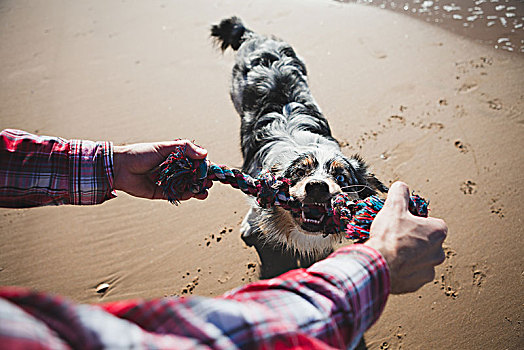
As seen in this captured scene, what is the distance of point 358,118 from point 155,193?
10.0 feet

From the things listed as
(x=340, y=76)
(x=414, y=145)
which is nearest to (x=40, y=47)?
(x=340, y=76)

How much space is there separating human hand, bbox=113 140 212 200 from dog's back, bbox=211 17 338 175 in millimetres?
919

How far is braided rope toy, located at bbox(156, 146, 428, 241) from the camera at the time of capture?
5.96 ft

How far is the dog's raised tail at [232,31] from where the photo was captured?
458 cm

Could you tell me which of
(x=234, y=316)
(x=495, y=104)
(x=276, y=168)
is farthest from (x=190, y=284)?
(x=495, y=104)

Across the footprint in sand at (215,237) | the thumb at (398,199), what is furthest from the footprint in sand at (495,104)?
the thumb at (398,199)

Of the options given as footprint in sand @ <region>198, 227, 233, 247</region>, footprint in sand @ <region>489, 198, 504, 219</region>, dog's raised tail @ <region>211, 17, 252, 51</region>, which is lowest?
footprint in sand @ <region>198, 227, 233, 247</region>

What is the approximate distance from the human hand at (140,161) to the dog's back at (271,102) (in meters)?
0.92

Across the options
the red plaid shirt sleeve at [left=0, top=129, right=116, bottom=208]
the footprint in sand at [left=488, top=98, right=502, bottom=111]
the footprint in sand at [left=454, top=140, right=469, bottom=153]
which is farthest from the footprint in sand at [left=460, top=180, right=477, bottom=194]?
the red plaid shirt sleeve at [left=0, top=129, right=116, bottom=208]

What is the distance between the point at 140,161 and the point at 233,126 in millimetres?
2536

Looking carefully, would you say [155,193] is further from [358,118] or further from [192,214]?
[358,118]

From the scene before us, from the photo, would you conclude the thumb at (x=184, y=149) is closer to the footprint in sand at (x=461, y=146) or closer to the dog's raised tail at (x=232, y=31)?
the dog's raised tail at (x=232, y=31)

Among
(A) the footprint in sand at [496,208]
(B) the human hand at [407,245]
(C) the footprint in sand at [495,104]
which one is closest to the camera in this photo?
(B) the human hand at [407,245]

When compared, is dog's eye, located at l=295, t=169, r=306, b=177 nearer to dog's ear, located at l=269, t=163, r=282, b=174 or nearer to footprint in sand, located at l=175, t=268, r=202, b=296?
dog's ear, located at l=269, t=163, r=282, b=174
